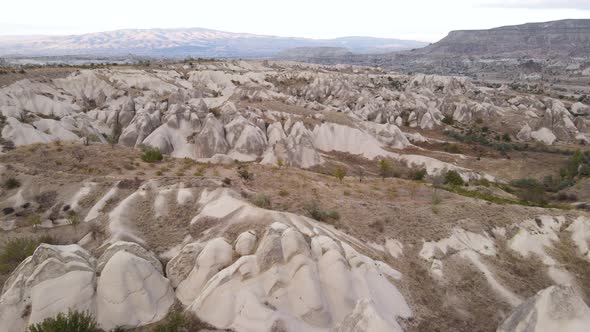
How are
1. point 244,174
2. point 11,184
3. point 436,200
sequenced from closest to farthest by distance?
1. point 11,184
2. point 436,200
3. point 244,174

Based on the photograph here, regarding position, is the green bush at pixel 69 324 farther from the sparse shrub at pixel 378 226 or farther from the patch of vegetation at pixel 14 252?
the sparse shrub at pixel 378 226

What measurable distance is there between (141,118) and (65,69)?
115 ft

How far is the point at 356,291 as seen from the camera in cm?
1306

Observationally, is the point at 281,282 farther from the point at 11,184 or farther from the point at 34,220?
the point at 11,184

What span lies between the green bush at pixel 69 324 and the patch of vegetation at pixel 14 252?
15.9ft

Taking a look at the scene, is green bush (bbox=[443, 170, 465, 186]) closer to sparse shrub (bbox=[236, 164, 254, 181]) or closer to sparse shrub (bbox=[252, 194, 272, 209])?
sparse shrub (bbox=[236, 164, 254, 181])

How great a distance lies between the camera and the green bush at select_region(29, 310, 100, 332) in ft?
33.9

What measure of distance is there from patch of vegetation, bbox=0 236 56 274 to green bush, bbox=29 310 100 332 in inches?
191

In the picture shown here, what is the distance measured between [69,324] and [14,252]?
6488 mm

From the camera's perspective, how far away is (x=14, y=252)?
14828 millimetres

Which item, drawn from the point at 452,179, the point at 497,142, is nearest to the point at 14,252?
the point at 452,179

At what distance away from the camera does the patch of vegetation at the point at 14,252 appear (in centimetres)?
1437

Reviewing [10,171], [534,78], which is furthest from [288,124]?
[534,78]

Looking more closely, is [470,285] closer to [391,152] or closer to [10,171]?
[10,171]
